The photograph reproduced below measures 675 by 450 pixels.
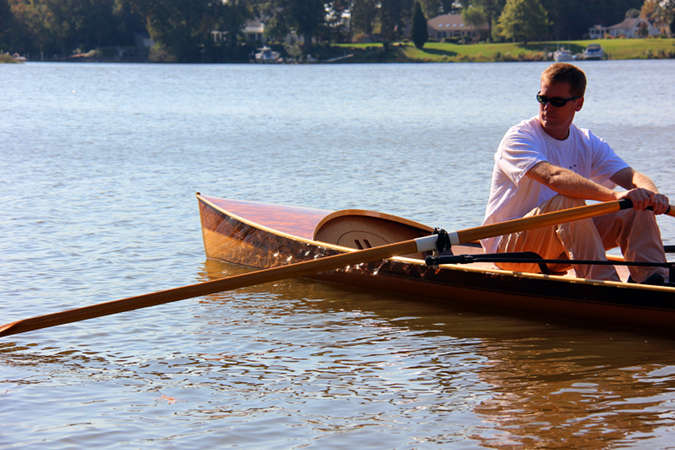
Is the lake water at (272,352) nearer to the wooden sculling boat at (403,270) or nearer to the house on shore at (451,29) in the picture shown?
the wooden sculling boat at (403,270)

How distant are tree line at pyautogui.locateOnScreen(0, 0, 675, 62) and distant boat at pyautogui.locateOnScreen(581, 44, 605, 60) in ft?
31.8

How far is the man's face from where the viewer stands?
5719 mm

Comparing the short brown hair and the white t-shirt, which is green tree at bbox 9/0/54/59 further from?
the short brown hair

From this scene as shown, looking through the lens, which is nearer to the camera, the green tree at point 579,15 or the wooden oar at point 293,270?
the wooden oar at point 293,270

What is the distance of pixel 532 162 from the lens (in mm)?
5652

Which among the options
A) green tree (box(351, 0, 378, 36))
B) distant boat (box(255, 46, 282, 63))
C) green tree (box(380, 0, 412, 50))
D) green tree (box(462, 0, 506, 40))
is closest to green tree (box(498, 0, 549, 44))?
green tree (box(462, 0, 506, 40))

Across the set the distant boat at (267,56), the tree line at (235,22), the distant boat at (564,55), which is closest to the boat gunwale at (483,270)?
the distant boat at (564,55)

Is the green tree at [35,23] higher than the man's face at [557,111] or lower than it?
higher

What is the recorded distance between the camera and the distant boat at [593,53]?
94.8 meters

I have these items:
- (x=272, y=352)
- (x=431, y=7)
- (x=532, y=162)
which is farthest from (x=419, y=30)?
(x=532, y=162)

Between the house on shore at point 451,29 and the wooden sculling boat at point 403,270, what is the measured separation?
4625 inches

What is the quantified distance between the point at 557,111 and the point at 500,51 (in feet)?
327

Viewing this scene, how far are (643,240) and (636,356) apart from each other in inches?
29.1

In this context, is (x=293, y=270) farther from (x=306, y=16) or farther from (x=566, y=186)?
(x=306, y=16)
